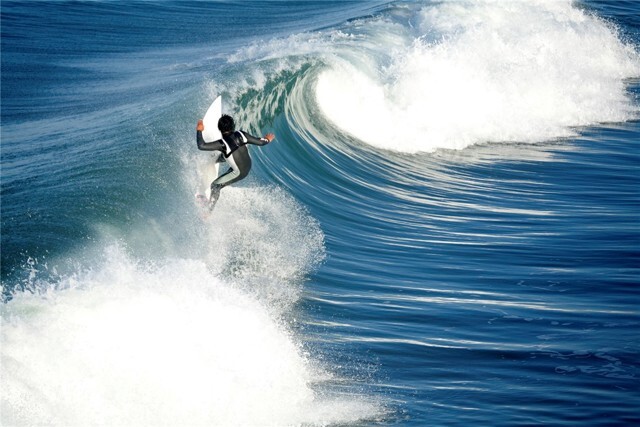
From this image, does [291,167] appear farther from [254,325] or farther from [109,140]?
[254,325]

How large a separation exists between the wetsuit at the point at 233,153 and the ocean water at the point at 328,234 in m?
0.49

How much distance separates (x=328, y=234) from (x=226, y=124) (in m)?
2.20

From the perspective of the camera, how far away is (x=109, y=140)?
521 inches

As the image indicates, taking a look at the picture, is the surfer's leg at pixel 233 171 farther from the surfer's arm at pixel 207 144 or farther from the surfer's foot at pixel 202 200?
the surfer's arm at pixel 207 144

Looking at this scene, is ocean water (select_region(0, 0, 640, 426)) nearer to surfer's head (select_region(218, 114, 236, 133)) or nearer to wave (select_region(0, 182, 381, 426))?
wave (select_region(0, 182, 381, 426))

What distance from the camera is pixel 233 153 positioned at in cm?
1030

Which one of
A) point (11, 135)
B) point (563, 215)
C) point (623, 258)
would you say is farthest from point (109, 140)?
point (623, 258)

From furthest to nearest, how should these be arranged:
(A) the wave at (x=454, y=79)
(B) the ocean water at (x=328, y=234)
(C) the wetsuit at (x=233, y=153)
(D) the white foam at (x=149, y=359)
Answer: (A) the wave at (x=454, y=79)
(C) the wetsuit at (x=233, y=153)
(B) the ocean water at (x=328, y=234)
(D) the white foam at (x=149, y=359)

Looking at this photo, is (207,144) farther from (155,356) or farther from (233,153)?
(155,356)

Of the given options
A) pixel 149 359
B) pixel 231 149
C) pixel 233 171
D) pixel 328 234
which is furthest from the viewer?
pixel 328 234

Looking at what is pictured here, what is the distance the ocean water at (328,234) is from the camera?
6758 millimetres

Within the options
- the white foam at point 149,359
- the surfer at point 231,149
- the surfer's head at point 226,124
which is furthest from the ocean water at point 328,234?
the surfer's head at point 226,124

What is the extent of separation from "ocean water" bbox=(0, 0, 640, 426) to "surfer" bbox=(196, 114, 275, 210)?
0.46 metres

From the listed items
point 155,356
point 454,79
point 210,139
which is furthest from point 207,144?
point 454,79
